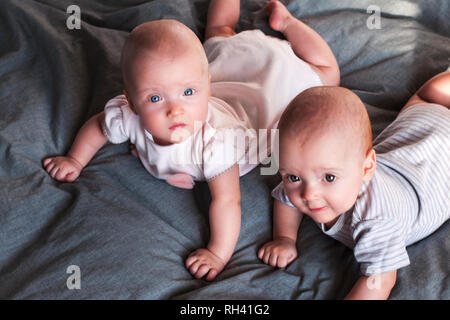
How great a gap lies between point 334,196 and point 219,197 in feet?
0.98

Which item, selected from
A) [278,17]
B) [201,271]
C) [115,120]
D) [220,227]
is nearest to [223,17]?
[278,17]

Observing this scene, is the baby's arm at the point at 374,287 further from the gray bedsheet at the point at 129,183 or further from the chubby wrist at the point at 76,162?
the chubby wrist at the point at 76,162

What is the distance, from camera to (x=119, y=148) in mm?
1272

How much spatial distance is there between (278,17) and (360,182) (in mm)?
764

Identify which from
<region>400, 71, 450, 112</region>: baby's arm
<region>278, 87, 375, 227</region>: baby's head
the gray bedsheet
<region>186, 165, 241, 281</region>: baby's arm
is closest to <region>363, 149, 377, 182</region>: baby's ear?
<region>278, 87, 375, 227</region>: baby's head

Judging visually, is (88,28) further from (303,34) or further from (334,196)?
(334,196)

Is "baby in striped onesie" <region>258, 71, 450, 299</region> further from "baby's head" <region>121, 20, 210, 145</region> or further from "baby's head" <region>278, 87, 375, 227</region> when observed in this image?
"baby's head" <region>121, 20, 210, 145</region>

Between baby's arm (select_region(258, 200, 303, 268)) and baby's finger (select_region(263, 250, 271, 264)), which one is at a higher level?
baby's arm (select_region(258, 200, 303, 268))

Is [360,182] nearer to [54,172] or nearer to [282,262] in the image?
[282,262]

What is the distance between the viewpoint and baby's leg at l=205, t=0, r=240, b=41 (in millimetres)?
1533

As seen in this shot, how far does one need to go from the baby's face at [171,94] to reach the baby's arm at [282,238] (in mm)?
285

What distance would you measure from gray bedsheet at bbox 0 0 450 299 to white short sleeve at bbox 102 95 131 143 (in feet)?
0.21

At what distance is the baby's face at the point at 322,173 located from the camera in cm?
85
